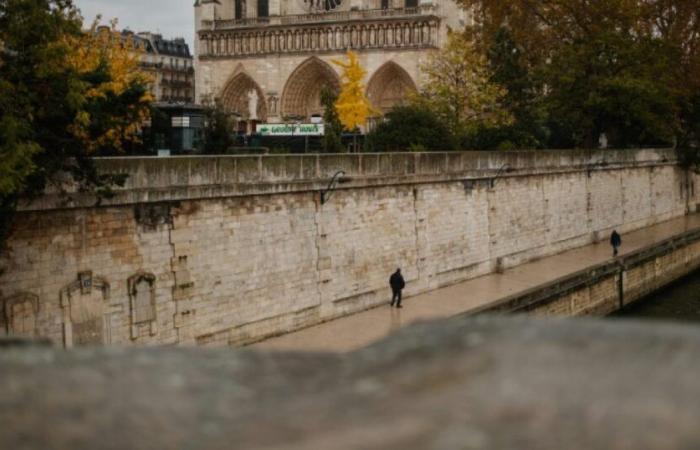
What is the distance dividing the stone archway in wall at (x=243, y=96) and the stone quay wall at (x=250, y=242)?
2767 cm

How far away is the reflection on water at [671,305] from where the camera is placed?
953 inches

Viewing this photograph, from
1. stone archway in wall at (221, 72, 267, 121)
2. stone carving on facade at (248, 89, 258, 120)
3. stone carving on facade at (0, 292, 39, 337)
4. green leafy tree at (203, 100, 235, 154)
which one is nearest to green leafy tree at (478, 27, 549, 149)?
green leafy tree at (203, 100, 235, 154)

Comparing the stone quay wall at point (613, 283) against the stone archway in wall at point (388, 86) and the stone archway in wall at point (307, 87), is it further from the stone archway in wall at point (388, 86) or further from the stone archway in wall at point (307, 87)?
the stone archway in wall at point (307, 87)

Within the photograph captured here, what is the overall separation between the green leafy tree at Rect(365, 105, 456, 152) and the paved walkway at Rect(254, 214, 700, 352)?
18.6 ft

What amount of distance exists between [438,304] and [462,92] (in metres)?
17.3

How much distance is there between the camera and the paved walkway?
16.4 meters

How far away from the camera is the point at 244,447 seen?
211 centimetres

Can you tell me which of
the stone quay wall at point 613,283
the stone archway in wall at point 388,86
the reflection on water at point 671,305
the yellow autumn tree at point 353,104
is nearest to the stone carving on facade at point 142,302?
the stone quay wall at point 613,283

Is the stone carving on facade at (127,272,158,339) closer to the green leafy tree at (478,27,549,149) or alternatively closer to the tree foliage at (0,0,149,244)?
the tree foliage at (0,0,149,244)

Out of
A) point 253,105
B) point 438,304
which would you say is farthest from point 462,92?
point 253,105

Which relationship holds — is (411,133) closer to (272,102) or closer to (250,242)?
(250,242)

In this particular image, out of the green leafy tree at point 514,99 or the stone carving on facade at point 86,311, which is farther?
the green leafy tree at point 514,99

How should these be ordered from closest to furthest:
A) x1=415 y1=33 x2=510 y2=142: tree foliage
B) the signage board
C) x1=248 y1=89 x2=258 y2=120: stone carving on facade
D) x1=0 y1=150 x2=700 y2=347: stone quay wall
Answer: x1=0 y1=150 x2=700 y2=347: stone quay wall
the signage board
x1=415 y1=33 x2=510 y2=142: tree foliage
x1=248 y1=89 x2=258 y2=120: stone carving on facade

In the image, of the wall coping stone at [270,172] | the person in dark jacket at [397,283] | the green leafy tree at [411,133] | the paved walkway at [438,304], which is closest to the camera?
the wall coping stone at [270,172]
